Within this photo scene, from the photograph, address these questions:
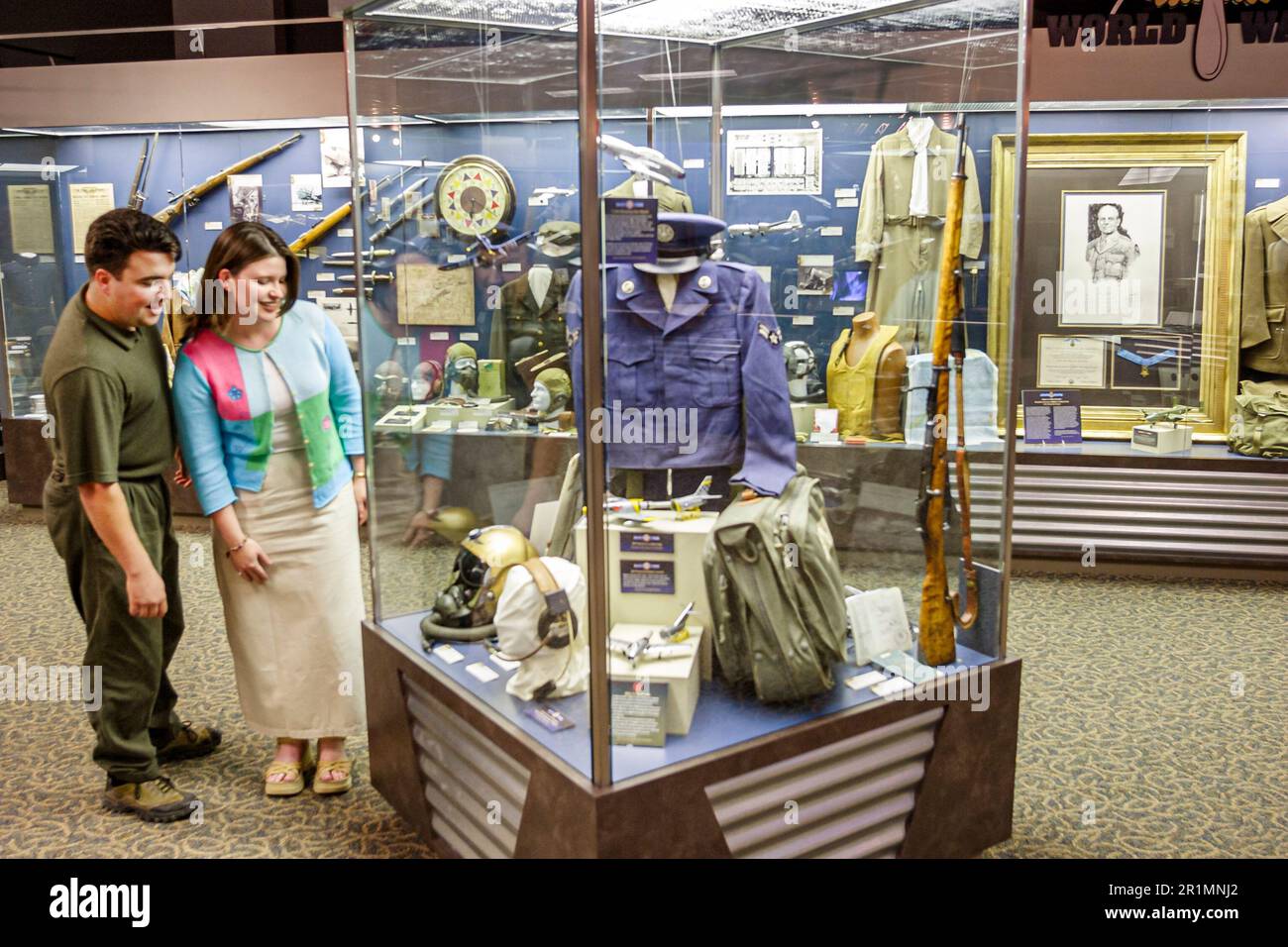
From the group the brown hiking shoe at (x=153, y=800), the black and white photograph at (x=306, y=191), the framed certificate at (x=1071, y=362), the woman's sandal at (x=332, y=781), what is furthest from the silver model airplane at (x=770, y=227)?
the black and white photograph at (x=306, y=191)

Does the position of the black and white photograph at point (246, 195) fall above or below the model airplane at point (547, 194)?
above

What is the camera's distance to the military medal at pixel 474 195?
2.33m

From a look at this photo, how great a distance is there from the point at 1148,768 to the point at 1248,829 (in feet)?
1.20

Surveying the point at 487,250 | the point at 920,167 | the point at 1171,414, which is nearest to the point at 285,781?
the point at 487,250

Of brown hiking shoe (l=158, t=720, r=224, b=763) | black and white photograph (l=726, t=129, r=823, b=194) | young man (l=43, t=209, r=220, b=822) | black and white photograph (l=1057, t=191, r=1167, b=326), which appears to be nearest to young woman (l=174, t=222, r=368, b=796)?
young man (l=43, t=209, r=220, b=822)

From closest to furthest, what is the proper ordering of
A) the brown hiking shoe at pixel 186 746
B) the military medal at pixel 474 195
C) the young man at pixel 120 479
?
1. the military medal at pixel 474 195
2. the young man at pixel 120 479
3. the brown hiking shoe at pixel 186 746

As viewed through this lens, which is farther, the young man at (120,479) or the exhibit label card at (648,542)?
the young man at (120,479)

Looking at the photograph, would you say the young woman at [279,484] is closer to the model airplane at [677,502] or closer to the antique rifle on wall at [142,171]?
the model airplane at [677,502]

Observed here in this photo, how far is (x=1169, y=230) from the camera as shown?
529 cm

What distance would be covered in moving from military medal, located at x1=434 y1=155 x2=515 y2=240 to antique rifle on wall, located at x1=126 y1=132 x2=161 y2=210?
4279mm

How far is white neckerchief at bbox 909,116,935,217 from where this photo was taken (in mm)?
2738

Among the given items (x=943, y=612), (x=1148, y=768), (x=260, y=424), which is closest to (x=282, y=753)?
(x=260, y=424)

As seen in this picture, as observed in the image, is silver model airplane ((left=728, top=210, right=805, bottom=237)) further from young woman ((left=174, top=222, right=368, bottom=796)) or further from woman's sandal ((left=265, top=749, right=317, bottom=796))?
woman's sandal ((left=265, top=749, right=317, bottom=796))

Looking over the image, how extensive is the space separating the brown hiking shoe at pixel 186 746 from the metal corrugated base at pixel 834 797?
188 centimetres
